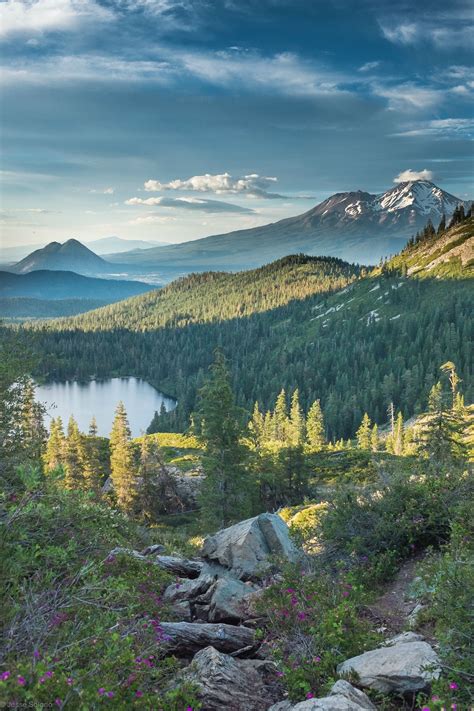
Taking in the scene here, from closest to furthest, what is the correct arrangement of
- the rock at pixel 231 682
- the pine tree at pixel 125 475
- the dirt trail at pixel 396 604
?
the rock at pixel 231 682 → the dirt trail at pixel 396 604 → the pine tree at pixel 125 475

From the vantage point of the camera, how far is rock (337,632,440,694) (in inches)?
253

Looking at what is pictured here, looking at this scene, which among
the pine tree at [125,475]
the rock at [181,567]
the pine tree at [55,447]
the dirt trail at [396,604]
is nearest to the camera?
the dirt trail at [396,604]

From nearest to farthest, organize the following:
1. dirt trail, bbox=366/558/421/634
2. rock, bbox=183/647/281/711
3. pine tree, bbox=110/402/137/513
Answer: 1. rock, bbox=183/647/281/711
2. dirt trail, bbox=366/558/421/634
3. pine tree, bbox=110/402/137/513

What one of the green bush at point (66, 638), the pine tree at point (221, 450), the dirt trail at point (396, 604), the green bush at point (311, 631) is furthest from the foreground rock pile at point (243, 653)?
the pine tree at point (221, 450)

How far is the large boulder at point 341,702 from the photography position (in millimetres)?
5695

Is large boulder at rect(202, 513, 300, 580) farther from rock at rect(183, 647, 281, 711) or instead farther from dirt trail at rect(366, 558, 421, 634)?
rock at rect(183, 647, 281, 711)

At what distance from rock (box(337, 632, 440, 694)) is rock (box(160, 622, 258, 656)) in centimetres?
267

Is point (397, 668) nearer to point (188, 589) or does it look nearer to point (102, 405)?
point (188, 589)

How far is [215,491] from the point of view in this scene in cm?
3128

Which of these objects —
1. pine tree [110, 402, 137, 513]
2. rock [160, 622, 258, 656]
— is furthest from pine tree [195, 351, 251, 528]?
rock [160, 622, 258, 656]

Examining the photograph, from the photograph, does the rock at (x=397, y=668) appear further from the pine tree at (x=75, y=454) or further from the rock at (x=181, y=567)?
the pine tree at (x=75, y=454)

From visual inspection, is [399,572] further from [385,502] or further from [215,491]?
[215,491]

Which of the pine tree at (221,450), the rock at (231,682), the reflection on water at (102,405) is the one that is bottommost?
the reflection on water at (102,405)

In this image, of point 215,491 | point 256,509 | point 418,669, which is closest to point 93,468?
point 256,509
